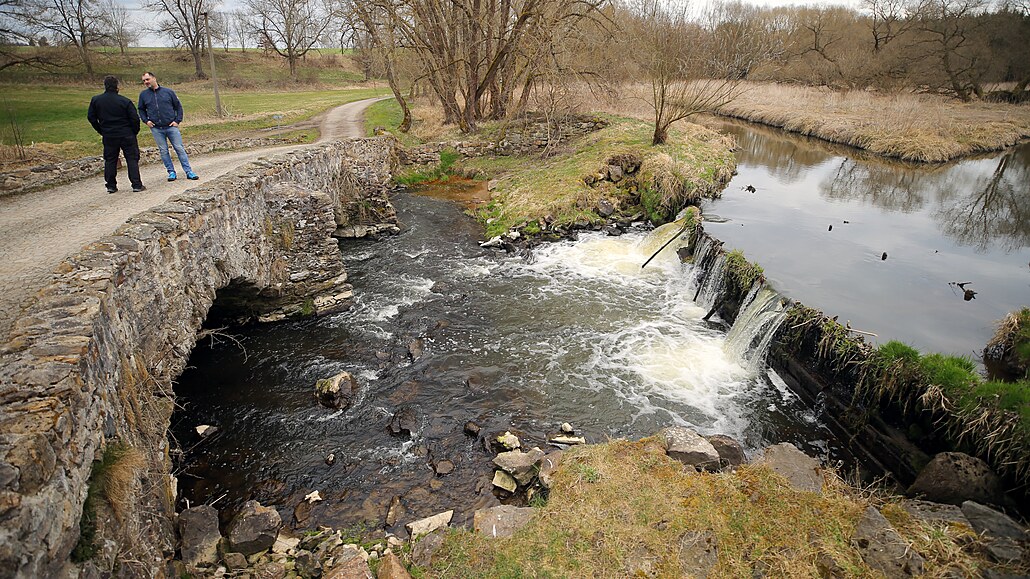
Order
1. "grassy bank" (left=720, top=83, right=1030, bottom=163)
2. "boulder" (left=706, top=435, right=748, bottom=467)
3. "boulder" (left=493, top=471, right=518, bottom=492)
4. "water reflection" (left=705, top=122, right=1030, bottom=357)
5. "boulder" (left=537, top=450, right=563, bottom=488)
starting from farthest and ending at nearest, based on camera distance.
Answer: "grassy bank" (left=720, top=83, right=1030, bottom=163) → "water reflection" (left=705, top=122, right=1030, bottom=357) → "boulder" (left=706, top=435, right=748, bottom=467) → "boulder" (left=493, top=471, right=518, bottom=492) → "boulder" (left=537, top=450, right=563, bottom=488)

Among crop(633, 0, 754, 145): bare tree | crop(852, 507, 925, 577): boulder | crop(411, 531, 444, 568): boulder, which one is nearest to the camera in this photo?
crop(852, 507, 925, 577): boulder

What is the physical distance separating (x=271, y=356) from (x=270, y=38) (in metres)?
61.0

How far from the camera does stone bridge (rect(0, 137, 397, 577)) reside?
299cm

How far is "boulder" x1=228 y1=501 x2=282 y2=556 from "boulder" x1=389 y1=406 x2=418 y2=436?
2.06 meters

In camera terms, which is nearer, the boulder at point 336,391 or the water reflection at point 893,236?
the boulder at point 336,391

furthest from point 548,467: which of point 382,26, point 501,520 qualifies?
point 382,26

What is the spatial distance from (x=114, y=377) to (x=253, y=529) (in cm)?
244

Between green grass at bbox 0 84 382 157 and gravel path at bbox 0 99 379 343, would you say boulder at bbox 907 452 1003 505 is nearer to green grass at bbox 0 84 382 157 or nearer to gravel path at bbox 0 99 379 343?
gravel path at bbox 0 99 379 343

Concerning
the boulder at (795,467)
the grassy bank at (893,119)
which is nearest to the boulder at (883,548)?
the boulder at (795,467)

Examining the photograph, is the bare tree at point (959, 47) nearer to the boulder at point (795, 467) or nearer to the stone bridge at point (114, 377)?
the boulder at point (795, 467)

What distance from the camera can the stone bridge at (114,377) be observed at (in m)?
2.99

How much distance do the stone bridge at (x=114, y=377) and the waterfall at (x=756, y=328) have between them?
9.71 m

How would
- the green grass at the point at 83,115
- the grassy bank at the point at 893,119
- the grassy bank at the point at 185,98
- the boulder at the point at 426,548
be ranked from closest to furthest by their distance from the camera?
1. the boulder at the point at 426,548
2. the grassy bank at the point at 185,98
3. the green grass at the point at 83,115
4. the grassy bank at the point at 893,119

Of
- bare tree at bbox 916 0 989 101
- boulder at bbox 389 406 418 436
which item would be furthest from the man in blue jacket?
bare tree at bbox 916 0 989 101
